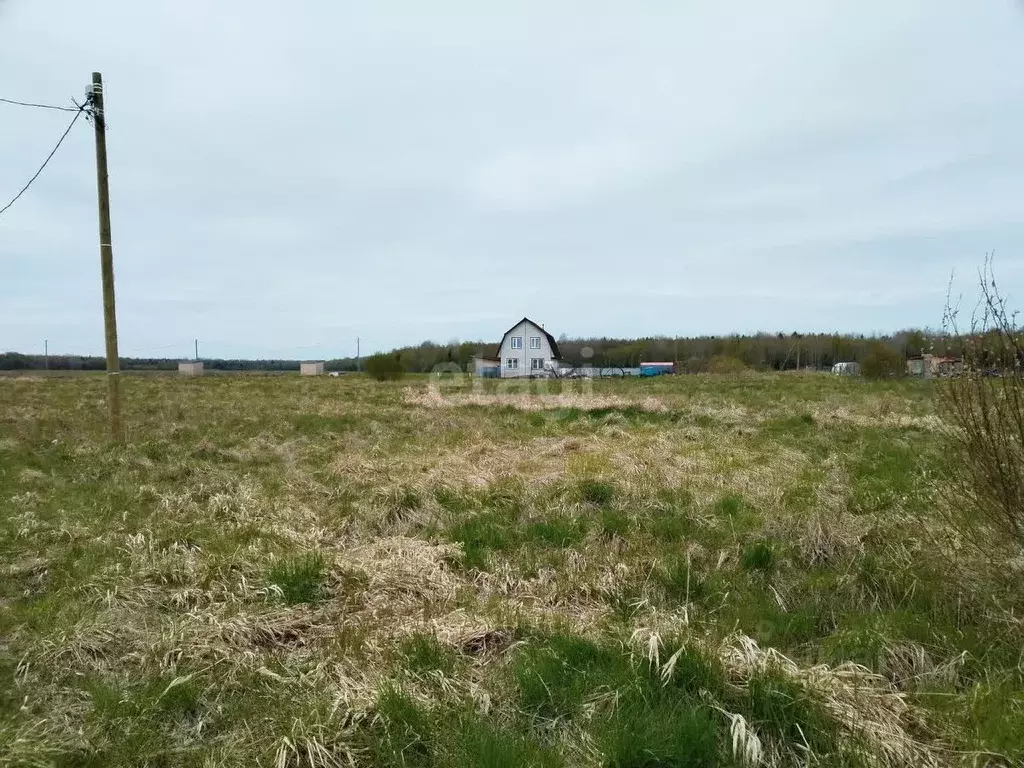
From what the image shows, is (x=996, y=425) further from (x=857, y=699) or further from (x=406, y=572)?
(x=406, y=572)

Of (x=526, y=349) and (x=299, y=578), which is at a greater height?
(x=526, y=349)

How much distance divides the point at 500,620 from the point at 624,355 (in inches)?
2813

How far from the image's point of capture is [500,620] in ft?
12.7

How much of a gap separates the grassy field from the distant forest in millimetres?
44536

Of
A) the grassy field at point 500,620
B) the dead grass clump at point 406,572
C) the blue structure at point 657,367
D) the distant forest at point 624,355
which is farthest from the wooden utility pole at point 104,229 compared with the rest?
the blue structure at point 657,367

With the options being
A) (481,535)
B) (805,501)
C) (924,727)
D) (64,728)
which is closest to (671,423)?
(805,501)

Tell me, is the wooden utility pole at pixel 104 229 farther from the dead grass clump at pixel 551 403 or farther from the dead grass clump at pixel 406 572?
the dead grass clump at pixel 551 403

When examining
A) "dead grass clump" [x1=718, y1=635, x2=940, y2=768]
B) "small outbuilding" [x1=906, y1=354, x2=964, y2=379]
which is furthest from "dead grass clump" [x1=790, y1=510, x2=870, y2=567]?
"dead grass clump" [x1=718, y1=635, x2=940, y2=768]

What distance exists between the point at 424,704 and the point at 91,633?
7.54 feet

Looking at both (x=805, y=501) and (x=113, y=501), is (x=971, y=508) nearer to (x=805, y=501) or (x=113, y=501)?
(x=805, y=501)

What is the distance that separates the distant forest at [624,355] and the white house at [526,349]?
875 cm

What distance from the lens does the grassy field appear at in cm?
263

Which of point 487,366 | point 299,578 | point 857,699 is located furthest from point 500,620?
point 487,366

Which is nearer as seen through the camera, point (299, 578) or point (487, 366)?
point (299, 578)
